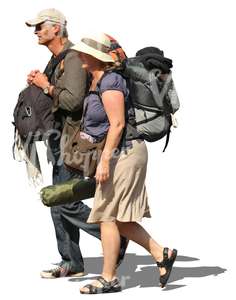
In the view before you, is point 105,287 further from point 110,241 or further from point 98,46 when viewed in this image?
point 98,46

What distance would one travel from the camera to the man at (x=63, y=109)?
11.2 metres

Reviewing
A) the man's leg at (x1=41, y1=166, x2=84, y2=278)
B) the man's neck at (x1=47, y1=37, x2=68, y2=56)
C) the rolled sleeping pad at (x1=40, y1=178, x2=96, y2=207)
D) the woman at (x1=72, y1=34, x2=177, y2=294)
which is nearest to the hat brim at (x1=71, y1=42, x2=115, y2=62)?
the woman at (x1=72, y1=34, x2=177, y2=294)

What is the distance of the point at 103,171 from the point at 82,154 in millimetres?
328

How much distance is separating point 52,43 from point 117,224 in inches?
72.8

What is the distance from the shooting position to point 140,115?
10.9m

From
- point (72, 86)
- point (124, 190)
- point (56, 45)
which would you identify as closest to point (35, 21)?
point (56, 45)

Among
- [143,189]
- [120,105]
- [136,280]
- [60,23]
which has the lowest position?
[136,280]

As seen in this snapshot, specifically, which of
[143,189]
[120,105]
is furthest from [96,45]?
[143,189]

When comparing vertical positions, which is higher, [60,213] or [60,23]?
[60,23]

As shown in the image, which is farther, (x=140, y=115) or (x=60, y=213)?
(x=60, y=213)

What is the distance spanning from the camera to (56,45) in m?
11.6

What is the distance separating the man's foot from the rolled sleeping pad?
99 cm

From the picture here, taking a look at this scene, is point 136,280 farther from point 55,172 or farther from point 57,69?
point 57,69

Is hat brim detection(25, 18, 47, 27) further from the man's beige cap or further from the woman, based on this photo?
the woman
